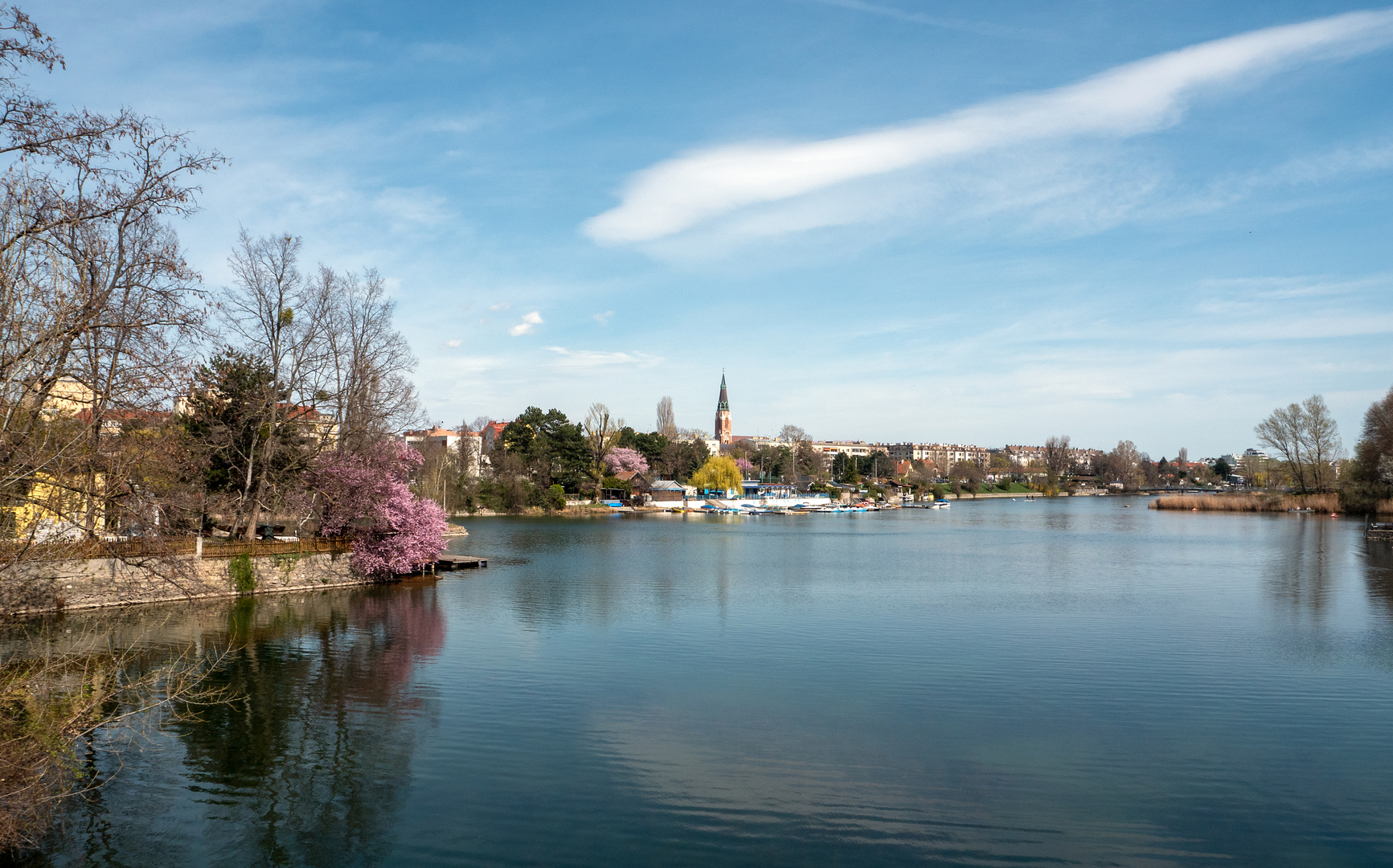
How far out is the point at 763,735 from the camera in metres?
12.8

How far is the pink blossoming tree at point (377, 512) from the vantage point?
2891cm

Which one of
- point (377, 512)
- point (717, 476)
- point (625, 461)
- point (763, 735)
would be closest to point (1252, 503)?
point (717, 476)

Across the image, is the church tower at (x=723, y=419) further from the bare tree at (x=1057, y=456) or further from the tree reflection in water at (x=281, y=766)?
the tree reflection in water at (x=281, y=766)

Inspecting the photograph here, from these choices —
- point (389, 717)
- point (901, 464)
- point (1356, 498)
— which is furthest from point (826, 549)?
point (901, 464)

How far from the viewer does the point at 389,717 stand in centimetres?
1364

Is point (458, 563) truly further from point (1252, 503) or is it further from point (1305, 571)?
point (1252, 503)

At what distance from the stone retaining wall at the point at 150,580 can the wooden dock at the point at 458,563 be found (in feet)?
16.4

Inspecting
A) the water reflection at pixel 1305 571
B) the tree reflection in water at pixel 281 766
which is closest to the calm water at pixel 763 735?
the tree reflection in water at pixel 281 766

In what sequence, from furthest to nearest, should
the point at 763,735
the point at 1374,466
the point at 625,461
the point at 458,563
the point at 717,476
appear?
the point at 717,476, the point at 625,461, the point at 1374,466, the point at 458,563, the point at 763,735

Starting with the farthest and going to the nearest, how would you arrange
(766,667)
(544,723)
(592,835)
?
(766,667)
(544,723)
(592,835)

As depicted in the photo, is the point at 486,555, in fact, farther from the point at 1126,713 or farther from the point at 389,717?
the point at 1126,713

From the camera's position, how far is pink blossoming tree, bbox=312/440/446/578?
28906 mm

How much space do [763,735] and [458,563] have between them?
23.9 meters

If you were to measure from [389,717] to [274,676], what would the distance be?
13.0ft
